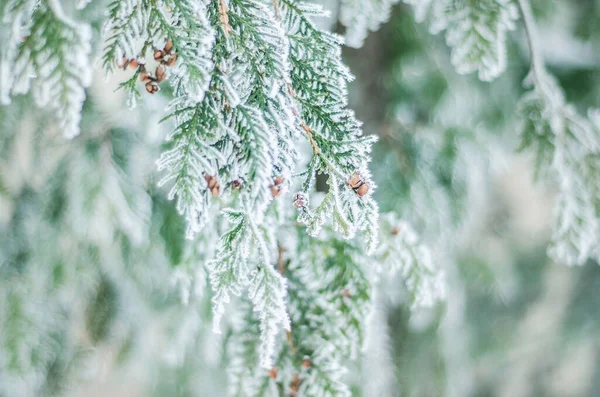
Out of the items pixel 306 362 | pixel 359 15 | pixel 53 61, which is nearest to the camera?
pixel 53 61

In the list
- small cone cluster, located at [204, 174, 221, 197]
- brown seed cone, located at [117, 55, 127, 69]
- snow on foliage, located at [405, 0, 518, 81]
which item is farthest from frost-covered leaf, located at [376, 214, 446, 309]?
brown seed cone, located at [117, 55, 127, 69]

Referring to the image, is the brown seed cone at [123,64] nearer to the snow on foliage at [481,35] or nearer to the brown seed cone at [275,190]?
the brown seed cone at [275,190]

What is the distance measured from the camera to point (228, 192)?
632mm

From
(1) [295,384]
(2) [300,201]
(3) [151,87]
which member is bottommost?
(1) [295,384]

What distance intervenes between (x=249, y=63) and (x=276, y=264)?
40 cm

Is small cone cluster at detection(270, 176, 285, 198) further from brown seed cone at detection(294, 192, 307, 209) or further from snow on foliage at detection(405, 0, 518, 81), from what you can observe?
snow on foliage at detection(405, 0, 518, 81)

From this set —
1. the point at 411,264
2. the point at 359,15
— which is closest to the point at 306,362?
the point at 411,264

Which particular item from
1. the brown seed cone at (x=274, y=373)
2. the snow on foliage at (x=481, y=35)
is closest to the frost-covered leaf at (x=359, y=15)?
the snow on foliage at (x=481, y=35)

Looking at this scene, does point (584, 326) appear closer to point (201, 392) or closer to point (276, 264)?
point (201, 392)

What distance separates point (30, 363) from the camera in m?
1.35

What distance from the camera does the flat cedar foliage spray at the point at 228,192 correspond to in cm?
59

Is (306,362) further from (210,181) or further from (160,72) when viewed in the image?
(160,72)

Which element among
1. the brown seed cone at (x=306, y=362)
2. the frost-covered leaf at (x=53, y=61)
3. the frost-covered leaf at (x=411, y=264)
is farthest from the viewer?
the frost-covered leaf at (x=411, y=264)

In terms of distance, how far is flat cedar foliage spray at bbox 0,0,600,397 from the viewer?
0.59 metres
